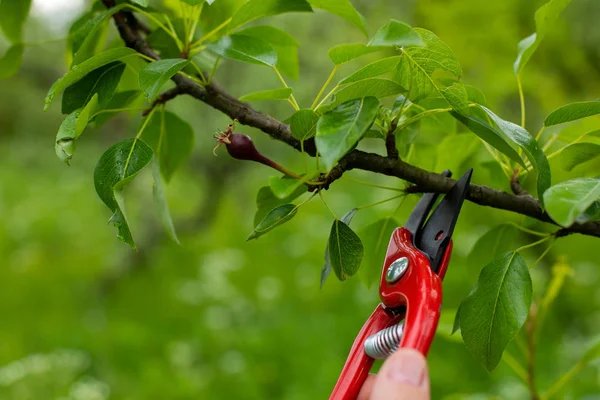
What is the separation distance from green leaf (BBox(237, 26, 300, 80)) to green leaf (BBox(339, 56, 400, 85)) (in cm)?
21

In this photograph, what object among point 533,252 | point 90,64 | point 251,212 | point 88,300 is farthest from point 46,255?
point 90,64

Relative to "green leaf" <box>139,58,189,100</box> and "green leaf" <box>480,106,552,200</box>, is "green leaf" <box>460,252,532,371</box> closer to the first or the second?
"green leaf" <box>480,106,552,200</box>

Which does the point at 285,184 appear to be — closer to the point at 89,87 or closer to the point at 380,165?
the point at 380,165

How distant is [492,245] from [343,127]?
30 centimetres

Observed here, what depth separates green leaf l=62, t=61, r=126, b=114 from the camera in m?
0.52

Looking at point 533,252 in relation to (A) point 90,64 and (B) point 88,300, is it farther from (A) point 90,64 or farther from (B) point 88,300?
(A) point 90,64

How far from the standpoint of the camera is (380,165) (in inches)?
18.6

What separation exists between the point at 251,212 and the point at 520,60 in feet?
10.8

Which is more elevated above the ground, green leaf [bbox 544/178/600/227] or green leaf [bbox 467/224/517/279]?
green leaf [bbox 467/224/517/279]

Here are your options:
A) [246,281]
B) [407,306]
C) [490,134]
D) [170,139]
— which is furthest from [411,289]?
[246,281]

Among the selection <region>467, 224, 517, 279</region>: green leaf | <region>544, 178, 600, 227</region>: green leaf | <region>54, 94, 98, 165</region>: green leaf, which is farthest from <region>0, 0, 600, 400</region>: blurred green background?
<region>54, 94, 98, 165</region>: green leaf

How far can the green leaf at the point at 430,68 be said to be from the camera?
0.44 m

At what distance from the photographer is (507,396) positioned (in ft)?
5.27

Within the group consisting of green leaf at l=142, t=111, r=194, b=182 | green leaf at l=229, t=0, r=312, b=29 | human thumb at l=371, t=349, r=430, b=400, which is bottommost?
human thumb at l=371, t=349, r=430, b=400
